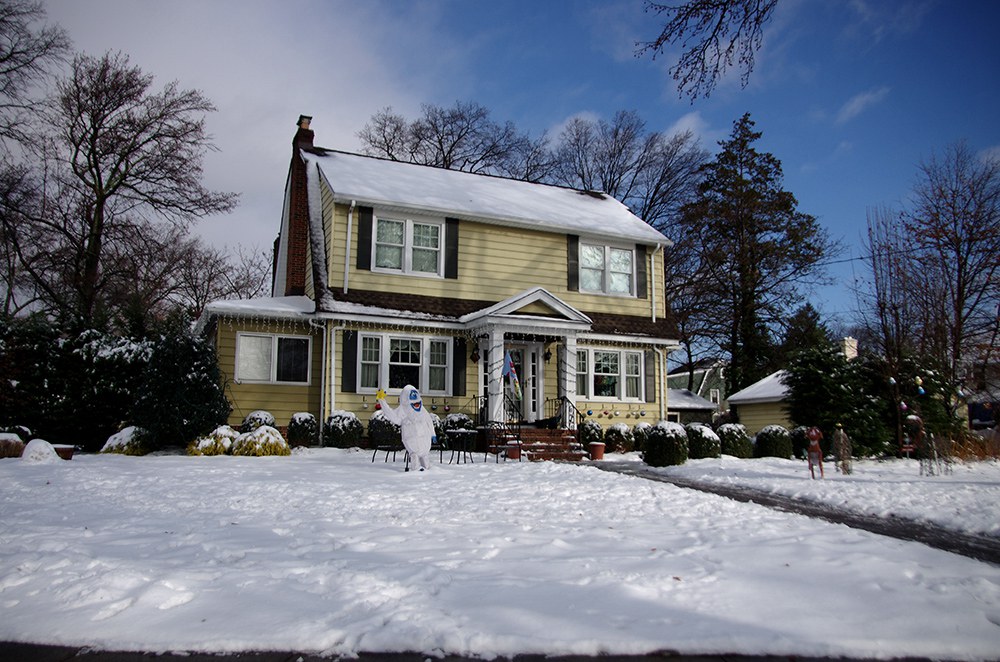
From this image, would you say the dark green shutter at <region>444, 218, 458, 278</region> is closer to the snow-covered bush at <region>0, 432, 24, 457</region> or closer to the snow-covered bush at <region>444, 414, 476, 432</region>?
the snow-covered bush at <region>444, 414, 476, 432</region>

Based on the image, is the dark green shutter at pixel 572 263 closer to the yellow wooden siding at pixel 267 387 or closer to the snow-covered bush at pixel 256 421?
the yellow wooden siding at pixel 267 387

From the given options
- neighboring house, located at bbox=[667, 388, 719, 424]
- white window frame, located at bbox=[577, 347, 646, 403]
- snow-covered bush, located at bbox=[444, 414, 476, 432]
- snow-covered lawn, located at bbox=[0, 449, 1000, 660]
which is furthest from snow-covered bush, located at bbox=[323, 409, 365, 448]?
neighboring house, located at bbox=[667, 388, 719, 424]

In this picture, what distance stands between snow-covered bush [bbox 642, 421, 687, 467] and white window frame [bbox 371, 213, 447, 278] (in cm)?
724

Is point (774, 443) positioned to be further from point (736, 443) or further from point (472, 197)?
point (472, 197)

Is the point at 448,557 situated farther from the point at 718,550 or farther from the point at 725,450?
the point at 725,450

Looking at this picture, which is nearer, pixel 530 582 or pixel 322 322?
pixel 530 582

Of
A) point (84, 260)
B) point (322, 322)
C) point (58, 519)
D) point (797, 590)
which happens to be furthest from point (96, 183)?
point (797, 590)

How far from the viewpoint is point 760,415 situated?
2723 centimetres

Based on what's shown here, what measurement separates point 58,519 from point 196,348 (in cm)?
852

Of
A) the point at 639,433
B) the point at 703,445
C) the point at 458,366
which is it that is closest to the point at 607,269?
the point at 639,433

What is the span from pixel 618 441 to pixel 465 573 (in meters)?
14.0

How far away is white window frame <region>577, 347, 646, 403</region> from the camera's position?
20141 millimetres

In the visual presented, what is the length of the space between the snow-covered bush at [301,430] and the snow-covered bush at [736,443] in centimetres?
993

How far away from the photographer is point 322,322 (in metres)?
17.7
